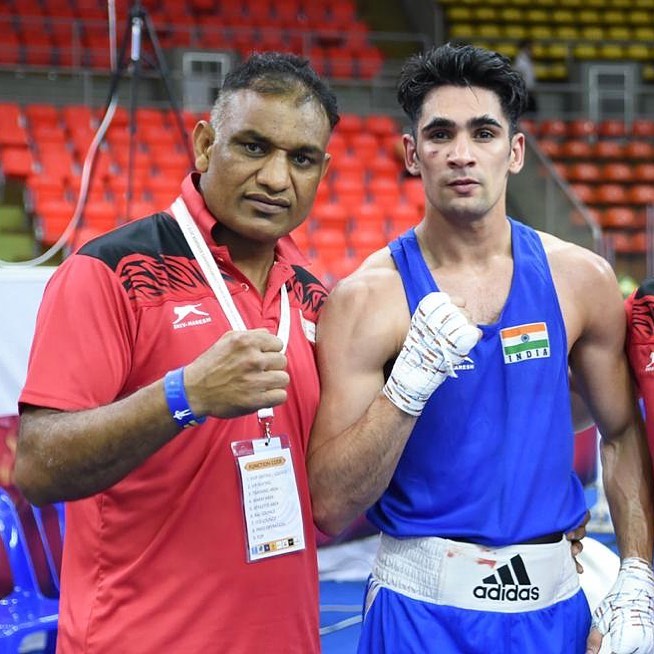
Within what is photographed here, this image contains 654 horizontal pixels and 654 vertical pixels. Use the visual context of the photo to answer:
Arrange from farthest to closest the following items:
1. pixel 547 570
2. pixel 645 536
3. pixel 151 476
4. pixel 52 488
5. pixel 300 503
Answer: pixel 645 536 < pixel 547 570 < pixel 300 503 < pixel 151 476 < pixel 52 488

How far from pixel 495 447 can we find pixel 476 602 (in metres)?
0.33

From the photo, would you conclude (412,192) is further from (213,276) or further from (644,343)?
(213,276)

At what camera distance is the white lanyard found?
2.05 metres

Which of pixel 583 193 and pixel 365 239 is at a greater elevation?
pixel 583 193

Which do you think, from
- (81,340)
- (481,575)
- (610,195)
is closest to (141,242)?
(81,340)

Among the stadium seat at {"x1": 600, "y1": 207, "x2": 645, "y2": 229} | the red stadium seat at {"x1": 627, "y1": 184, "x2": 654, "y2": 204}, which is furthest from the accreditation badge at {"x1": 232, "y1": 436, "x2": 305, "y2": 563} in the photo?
the red stadium seat at {"x1": 627, "y1": 184, "x2": 654, "y2": 204}

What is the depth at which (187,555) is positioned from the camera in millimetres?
1991

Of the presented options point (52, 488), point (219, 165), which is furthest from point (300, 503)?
point (219, 165)

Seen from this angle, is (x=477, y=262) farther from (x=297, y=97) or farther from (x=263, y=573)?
(x=263, y=573)

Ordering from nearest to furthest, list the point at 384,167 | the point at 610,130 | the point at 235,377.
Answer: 1. the point at 235,377
2. the point at 384,167
3. the point at 610,130

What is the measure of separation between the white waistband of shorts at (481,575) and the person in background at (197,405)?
0.25 m

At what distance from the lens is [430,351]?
2080 millimetres

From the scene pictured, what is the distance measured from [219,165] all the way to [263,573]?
805 millimetres

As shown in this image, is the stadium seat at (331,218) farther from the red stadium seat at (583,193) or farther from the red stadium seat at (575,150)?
the red stadium seat at (575,150)
